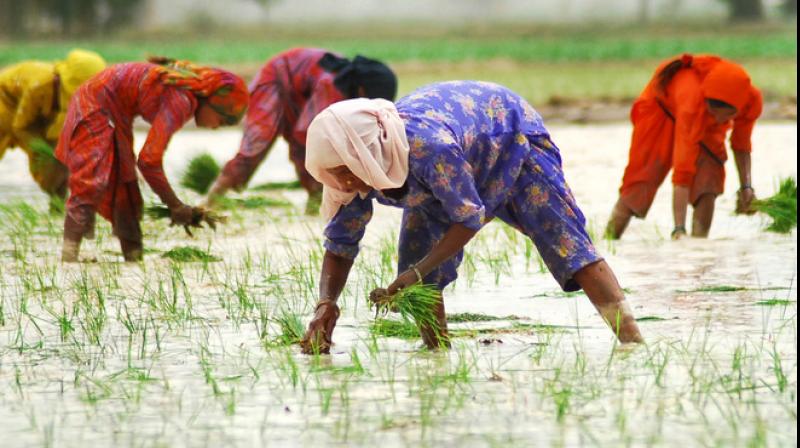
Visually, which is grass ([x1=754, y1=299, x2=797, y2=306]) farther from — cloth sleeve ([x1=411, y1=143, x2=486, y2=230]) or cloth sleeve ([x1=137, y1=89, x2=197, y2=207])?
cloth sleeve ([x1=137, y1=89, x2=197, y2=207])

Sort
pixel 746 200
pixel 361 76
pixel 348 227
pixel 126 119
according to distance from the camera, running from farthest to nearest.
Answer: pixel 361 76, pixel 746 200, pixel 126 119, pixel 348 227

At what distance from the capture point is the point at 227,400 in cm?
431

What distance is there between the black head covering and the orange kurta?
172 cm

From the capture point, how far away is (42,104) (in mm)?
8781

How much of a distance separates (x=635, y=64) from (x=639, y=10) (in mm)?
11629

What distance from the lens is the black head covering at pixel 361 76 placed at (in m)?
8.96

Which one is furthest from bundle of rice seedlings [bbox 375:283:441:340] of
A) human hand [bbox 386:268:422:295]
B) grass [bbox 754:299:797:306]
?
grass [bbox 754:299:797:306]

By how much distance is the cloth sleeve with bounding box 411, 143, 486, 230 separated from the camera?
4.25m

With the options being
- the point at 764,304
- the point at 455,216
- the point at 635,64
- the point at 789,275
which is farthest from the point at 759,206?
the point at 635,64

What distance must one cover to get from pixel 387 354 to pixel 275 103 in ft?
15.2

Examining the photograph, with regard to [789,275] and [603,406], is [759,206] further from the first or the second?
[603,406]

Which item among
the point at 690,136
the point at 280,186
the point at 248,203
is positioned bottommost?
the point at 248,203

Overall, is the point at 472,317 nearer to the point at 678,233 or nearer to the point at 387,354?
the point at 387,354

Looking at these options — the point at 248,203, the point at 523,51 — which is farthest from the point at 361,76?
the point at 523,51
